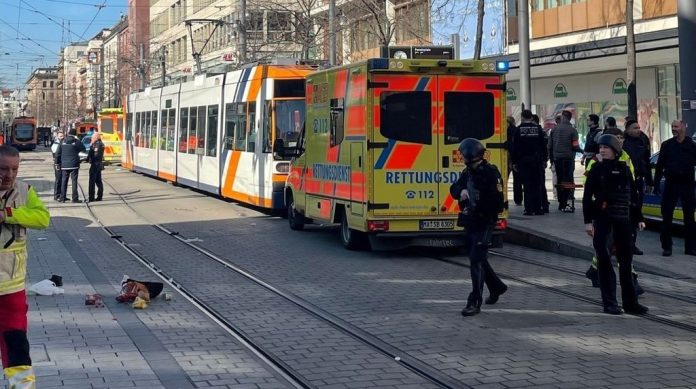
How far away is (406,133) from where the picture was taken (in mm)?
13438

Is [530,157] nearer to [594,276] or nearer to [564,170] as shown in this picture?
[564,170]

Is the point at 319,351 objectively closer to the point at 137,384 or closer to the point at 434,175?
the point at 137,384

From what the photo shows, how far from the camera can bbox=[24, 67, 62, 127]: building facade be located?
136 metres

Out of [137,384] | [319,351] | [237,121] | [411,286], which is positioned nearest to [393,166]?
[411,286]

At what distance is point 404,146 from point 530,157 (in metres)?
4.40

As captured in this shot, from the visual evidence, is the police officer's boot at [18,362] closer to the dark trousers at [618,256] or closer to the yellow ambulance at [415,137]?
the dark trousers at [618,256]

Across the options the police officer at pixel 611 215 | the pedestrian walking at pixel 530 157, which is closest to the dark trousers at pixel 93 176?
the pedestrian walking at pixel 530 157

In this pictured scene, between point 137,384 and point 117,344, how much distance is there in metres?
1.43

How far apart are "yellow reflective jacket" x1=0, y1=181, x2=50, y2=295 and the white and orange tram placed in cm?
1381

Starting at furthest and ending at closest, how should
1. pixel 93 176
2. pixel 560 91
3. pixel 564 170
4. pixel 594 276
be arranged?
pixel 560 91, pixel 93 176, pixel 564 170, pixel 594 276

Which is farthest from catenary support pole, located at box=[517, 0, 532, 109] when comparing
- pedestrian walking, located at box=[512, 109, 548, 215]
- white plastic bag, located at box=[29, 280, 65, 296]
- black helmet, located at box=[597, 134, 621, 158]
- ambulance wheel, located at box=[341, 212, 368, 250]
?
white plastic bag, located at box=[29, 280, 65, 296]

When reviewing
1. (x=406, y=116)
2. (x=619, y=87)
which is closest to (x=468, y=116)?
(x=406, y=116)

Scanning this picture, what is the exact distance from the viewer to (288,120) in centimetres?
1988

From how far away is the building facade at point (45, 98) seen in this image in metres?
136
